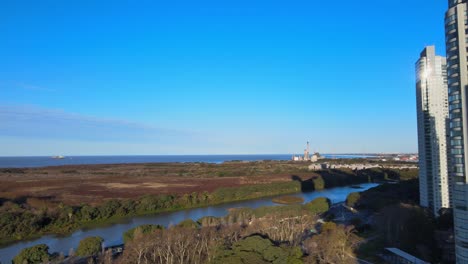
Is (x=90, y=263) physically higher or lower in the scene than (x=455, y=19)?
lower

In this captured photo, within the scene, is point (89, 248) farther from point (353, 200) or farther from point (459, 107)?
point (353, 200)

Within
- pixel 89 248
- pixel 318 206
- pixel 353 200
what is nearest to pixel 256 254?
pixel 89 248

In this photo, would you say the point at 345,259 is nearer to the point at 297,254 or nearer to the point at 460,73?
the point at 297,254

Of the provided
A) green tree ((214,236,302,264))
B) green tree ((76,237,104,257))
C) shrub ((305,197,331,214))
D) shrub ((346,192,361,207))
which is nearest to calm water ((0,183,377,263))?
green tree ((76,237,104,257))

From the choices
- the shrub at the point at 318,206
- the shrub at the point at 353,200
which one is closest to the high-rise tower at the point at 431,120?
the shrub at the point at 353,200

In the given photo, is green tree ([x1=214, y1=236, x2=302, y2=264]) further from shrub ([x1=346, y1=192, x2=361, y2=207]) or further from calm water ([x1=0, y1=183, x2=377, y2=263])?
shrub ([x1=346, y1=192, x2=361, y2=207])

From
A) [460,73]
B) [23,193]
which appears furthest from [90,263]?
[23,193]
